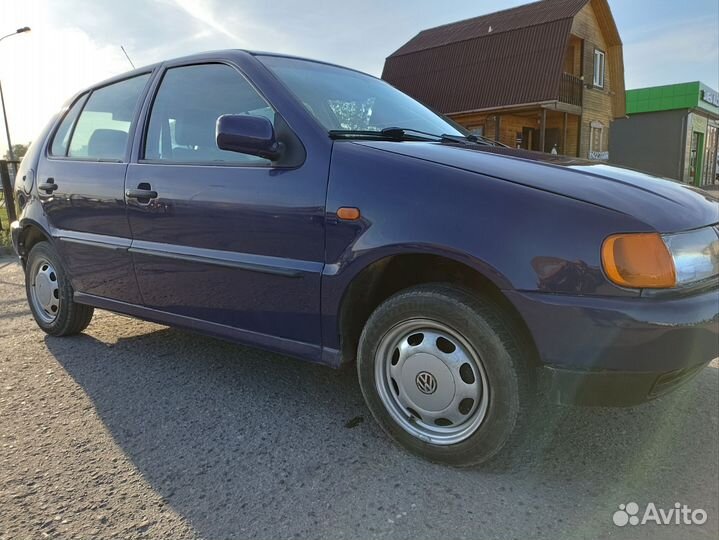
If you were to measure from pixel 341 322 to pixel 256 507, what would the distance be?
800 millimetres

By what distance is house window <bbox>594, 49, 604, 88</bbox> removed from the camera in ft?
70.1

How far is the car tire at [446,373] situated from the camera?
1.98 meters

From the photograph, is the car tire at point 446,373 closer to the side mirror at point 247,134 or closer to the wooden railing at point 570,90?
the side mirror at point 247,134

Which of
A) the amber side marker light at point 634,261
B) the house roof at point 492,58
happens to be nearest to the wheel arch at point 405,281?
the amber side marker light at point 634,261

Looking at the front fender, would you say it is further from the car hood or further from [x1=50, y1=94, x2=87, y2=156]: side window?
[x1=50, y1=94, x2=87, y2=156]: side window

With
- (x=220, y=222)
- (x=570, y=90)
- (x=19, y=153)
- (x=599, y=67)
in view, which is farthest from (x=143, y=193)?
(x=19, y=153)

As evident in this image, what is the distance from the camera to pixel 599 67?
21656mm

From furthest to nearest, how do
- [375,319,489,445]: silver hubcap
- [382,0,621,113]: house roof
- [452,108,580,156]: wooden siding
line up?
[452,108,580,156]: wooden siding < [382,0,621,113]: house roof < [375,319,489,445]: silver hubcap

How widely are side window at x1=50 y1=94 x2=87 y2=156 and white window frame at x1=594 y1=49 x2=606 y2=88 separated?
70.8ft

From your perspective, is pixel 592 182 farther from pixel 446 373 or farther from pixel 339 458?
pixel 339 458

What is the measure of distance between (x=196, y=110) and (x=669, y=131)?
32609mm

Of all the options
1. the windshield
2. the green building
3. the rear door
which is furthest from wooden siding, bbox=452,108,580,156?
the rear door

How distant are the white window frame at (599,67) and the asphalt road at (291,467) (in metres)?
21.4

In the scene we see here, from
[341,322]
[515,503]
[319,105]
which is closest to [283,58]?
[319,105]
